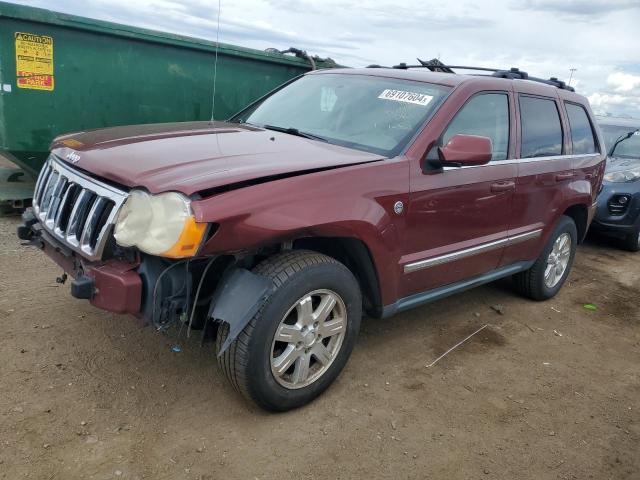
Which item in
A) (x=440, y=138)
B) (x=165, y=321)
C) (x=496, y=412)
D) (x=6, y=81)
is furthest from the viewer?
(x=6, y=81)

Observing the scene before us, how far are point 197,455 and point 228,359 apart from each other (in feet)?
1.45

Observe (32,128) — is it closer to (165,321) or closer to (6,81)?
(6,81)

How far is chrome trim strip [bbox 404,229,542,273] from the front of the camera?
329 centimetres

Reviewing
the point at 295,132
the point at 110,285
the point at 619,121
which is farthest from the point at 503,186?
the point at 619,121

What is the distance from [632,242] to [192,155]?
6293mm

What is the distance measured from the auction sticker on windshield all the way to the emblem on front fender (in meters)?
1.86

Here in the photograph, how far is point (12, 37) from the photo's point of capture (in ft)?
17.0

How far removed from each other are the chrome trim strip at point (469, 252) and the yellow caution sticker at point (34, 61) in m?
4.32

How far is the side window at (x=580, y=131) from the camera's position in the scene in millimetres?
4625

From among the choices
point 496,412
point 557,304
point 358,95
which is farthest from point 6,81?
point 557,304

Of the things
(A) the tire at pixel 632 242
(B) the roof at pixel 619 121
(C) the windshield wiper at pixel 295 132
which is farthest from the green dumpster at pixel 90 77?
(B) the roof at pixel 619 121

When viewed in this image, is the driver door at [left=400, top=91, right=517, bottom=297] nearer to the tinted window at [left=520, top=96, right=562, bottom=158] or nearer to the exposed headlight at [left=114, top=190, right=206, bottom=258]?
the tinted window at [left=520, top=96, right=562, bottom=158]

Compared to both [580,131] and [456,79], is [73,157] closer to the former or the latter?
[456,79]

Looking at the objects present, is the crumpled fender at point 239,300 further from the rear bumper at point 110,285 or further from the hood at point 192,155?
the hood at point 192,155
